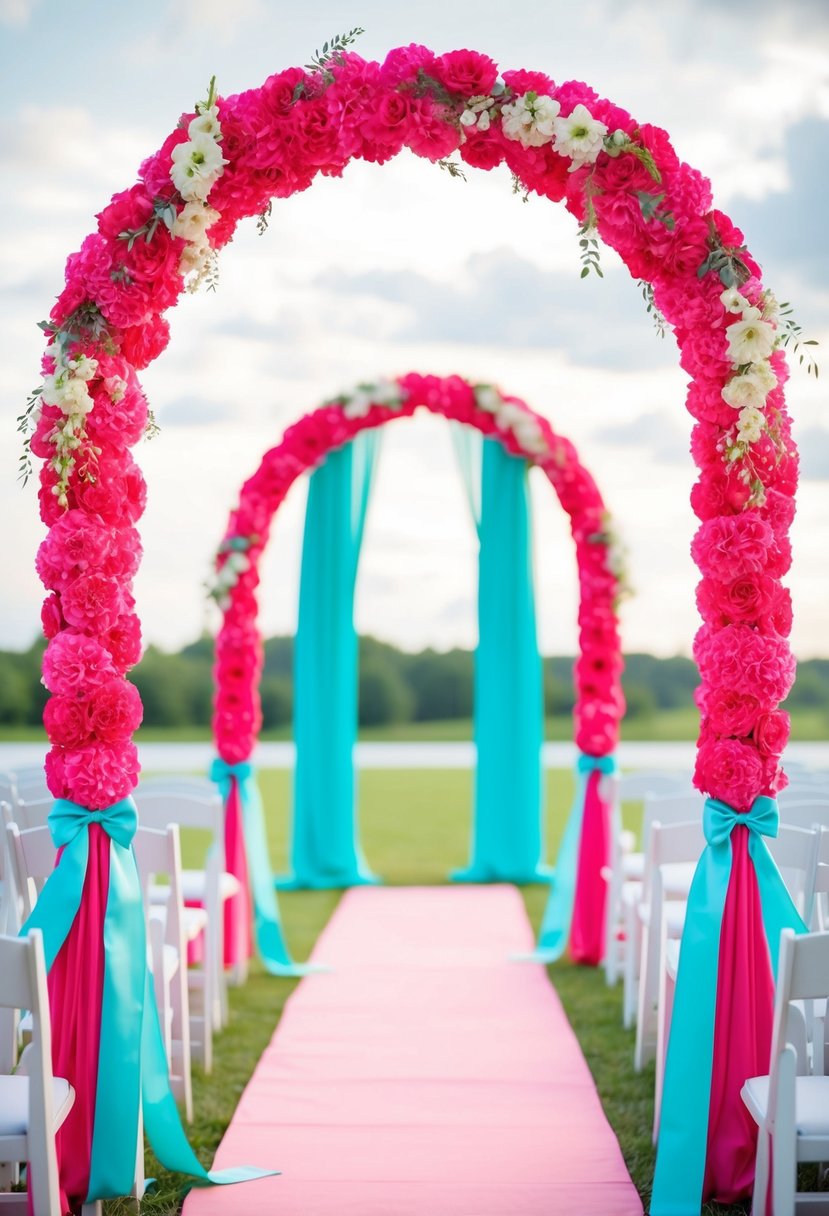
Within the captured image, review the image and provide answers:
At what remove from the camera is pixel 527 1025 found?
5340 mm

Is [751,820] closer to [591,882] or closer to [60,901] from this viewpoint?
[60,901]

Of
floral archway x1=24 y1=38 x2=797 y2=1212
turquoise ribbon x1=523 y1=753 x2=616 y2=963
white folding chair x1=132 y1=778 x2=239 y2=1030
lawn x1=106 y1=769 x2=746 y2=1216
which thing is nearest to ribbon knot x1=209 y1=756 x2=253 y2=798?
white folding chair x1=132 y1=778 x2=239 y2=1030

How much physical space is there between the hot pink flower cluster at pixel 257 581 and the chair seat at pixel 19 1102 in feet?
11.2

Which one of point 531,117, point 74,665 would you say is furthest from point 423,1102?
point 531,117

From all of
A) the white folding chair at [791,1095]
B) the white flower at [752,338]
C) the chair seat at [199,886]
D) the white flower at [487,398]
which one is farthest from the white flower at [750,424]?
the white flower at [487,398]

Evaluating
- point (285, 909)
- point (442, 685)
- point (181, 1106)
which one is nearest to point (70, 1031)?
point (181, 1106)

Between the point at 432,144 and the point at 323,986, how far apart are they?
4.14m

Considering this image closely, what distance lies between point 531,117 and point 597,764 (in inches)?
155

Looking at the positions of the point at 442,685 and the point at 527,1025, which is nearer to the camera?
the point at 527,1025

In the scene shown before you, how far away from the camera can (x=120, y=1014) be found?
3.38m

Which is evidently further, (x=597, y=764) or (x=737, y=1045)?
(x=597, y=764)

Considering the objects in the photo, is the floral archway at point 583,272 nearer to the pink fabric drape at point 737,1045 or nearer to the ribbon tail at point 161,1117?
the pink fabric drape at point 737,1045

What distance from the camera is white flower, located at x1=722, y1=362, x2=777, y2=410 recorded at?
3.48 meters

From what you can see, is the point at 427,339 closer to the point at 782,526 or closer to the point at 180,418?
the point at 180,418
